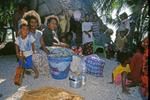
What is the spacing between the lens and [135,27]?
34.4 ft

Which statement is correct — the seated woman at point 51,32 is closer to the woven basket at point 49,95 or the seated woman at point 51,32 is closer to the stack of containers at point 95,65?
the stack of containers at point 95,65

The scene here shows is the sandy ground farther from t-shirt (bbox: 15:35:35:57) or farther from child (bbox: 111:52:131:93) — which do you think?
t-shirt (bbox: 15:35:35:57)

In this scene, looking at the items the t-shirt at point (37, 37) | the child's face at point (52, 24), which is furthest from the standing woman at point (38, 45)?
the child's face at point (52, 24)

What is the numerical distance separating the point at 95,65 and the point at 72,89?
1.23 metres

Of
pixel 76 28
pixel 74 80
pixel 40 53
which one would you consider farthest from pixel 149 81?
pixel 76 28

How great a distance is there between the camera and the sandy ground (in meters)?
6.91

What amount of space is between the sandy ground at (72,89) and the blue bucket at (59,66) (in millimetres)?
137

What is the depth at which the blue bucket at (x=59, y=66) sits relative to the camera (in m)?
7.88

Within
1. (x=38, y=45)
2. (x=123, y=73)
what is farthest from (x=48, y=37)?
(x=123, y=73)

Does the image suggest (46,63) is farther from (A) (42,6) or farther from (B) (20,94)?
(A) (42,6)

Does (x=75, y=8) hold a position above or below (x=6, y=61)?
above

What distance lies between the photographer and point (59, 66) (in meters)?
7.96

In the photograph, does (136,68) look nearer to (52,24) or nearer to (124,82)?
(124,82)

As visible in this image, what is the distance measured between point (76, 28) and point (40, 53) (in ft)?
10.8
